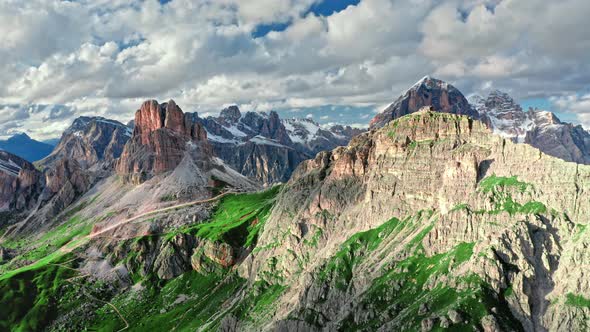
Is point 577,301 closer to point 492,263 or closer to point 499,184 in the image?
point 492,263

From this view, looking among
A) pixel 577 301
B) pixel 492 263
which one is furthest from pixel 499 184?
pixel 577 301

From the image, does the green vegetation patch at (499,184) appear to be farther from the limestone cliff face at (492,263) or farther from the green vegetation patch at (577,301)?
the green vegetation patch at (577,301)

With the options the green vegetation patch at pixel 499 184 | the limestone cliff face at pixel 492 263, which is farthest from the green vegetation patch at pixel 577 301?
the green vegetation patch at pixel 499 184

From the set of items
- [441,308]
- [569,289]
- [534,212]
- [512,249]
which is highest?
[534,212]

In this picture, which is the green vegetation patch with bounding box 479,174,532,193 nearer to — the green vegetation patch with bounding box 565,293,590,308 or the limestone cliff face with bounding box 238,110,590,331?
the limestone cliff face with bounding box 238,110,590,331

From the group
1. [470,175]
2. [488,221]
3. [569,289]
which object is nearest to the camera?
[569,289]

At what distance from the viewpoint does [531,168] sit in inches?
7082

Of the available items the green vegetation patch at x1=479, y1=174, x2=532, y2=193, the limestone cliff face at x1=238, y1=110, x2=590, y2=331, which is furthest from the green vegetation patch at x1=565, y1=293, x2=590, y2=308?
the green vegetation patch at x1=479, y1=174, x2=532, y2=193

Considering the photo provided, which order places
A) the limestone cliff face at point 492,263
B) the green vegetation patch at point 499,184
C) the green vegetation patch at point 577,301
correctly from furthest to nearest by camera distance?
1. the green vegetation patch at point 499,184
2. the limestone cliff face at point 492,263
3. the green vegetation patch at point 577,301

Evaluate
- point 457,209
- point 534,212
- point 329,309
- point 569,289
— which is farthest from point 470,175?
point 329,309

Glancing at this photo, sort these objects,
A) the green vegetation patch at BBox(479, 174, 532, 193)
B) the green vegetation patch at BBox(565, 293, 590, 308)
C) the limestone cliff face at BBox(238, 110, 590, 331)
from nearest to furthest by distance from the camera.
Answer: the green vegetation patch at BBox(565, 293, 590, 308)
the limestone cliff face at BBox(238, 110, 590, 331)
the green vegetation patch at BBox(479, 174, 532, 193)

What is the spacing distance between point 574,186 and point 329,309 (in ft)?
353

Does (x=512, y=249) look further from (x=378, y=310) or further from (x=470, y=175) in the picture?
(x=378, y=310)

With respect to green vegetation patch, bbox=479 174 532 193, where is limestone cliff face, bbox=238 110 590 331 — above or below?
below
